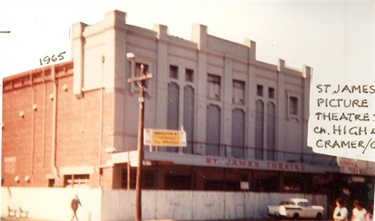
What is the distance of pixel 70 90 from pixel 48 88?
4.09 ft

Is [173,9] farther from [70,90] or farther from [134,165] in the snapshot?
[70,90]

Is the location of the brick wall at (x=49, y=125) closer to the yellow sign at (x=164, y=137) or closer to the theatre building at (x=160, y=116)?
the theatre building at (x=160, y=116)

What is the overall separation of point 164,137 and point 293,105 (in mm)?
10140

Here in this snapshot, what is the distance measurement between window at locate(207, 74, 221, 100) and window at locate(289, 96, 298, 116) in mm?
4992

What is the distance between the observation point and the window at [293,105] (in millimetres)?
31825

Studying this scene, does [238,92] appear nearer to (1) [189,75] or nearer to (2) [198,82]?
(2) [198,82]

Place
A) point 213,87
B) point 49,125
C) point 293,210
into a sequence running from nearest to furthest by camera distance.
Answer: point 293,210, point 49,125, point 213,87

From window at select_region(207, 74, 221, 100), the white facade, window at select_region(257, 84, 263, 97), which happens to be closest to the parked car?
the white facade

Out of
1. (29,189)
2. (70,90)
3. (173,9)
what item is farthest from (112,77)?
(173,9)

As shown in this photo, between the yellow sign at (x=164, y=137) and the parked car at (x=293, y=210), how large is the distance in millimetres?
5429

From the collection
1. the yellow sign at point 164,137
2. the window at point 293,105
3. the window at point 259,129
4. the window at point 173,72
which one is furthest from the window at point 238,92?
the yellow sign at point 164,137

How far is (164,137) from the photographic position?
25594 mm

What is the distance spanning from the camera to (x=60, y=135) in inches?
1024

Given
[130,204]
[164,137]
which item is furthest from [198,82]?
[130,204]
